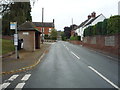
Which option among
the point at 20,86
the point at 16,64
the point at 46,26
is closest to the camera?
the point at 20,86

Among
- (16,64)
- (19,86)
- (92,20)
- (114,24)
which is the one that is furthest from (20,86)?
(92,20)

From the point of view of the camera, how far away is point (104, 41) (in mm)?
23438

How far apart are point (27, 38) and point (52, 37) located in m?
65.6

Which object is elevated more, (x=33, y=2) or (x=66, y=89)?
(x=33, y=2)

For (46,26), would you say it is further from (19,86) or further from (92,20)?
(19,86)

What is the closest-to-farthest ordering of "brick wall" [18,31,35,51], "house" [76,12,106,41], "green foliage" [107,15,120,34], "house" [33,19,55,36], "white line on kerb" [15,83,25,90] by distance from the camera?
1. "white line on kerb" [15,83,25,90]
2. "green foliage" [107,15,120,34]
3. "brick wall" [18,31,35,51]
4. "house" [76,12,106,41]
5. "house" [33,19,55,36]

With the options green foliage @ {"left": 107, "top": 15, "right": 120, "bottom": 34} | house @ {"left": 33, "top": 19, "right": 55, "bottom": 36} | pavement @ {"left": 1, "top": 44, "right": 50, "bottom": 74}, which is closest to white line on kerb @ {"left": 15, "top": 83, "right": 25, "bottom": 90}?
pavement @ {"left": 1, "top": 44, "right": 50, "bottom": 74}

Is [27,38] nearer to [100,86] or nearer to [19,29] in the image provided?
[19,29]

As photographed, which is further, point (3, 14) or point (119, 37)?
point (119, 37)

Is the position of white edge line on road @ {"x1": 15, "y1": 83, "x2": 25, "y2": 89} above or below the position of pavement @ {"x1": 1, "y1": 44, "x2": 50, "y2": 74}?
below

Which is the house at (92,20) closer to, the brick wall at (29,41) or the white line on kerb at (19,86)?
the brick wall at (29,41)

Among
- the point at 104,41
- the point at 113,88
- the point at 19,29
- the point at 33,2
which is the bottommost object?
the point at 113,88

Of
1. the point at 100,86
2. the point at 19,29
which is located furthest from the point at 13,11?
the point at 100,86

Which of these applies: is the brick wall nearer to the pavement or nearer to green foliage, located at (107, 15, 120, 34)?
the pavement
